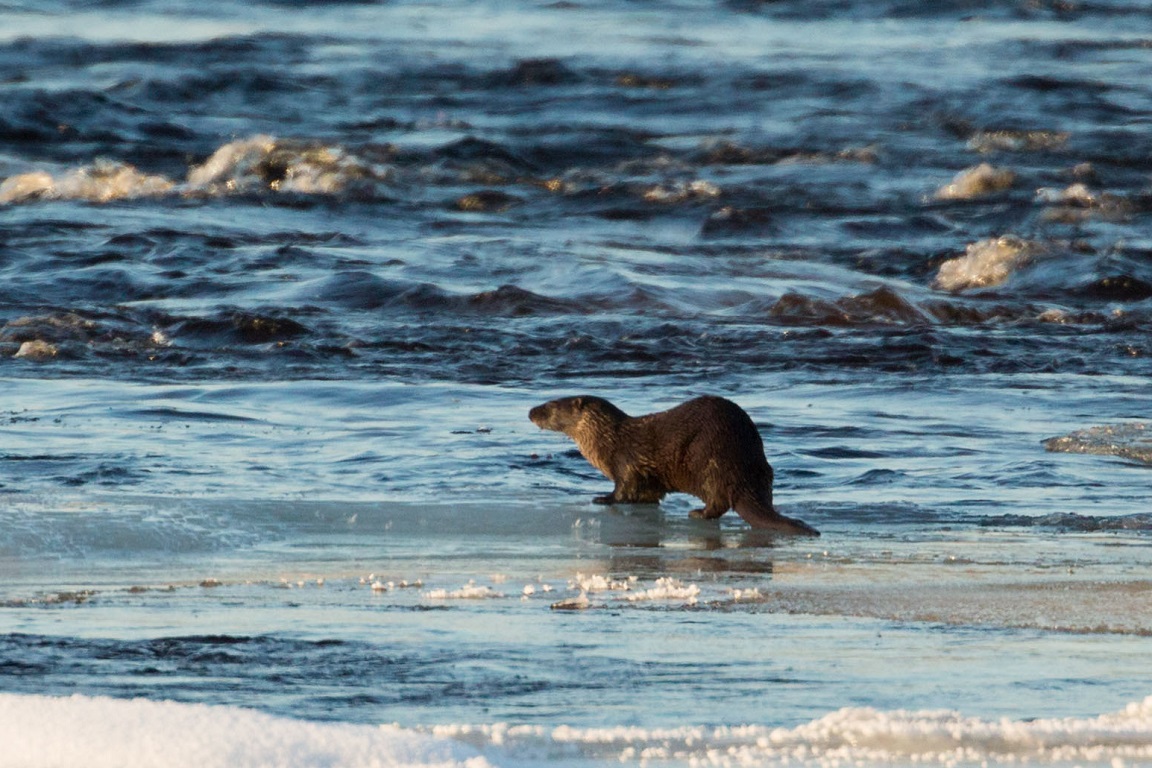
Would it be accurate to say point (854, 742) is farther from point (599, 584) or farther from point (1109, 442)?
point (1109, 442)

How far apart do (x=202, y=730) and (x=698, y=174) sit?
17.8 meters

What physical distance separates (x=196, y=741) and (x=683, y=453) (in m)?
4.00

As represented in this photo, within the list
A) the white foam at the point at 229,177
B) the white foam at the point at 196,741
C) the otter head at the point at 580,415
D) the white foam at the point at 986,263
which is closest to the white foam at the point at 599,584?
the white foam at the point at 196,741

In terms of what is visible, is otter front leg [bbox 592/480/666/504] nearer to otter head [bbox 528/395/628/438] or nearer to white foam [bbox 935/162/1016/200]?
otter head [bbox 528/395/628/438]

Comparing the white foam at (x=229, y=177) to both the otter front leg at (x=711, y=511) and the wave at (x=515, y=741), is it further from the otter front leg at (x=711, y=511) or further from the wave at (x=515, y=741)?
the wave at (x=515, y=741)

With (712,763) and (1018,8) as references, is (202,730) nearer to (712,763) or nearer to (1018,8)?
(712,763)

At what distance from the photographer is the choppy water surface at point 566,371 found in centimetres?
401

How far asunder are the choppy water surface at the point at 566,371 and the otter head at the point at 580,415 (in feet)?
0.69

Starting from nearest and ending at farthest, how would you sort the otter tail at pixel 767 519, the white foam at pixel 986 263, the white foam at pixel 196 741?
the white foam at pixel 196 741
the otter tail at pixel 767 519
the white foam at pixel 986 263

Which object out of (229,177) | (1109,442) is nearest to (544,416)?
(1109,442)

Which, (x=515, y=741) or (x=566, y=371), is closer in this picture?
(x=515, y=741)

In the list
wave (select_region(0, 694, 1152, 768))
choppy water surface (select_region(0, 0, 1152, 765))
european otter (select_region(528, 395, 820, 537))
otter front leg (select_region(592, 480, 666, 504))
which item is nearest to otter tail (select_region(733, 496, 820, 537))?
european otter (select_region(528, 395, 820, 537))

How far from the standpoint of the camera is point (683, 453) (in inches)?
277

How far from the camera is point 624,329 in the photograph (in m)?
12.3
